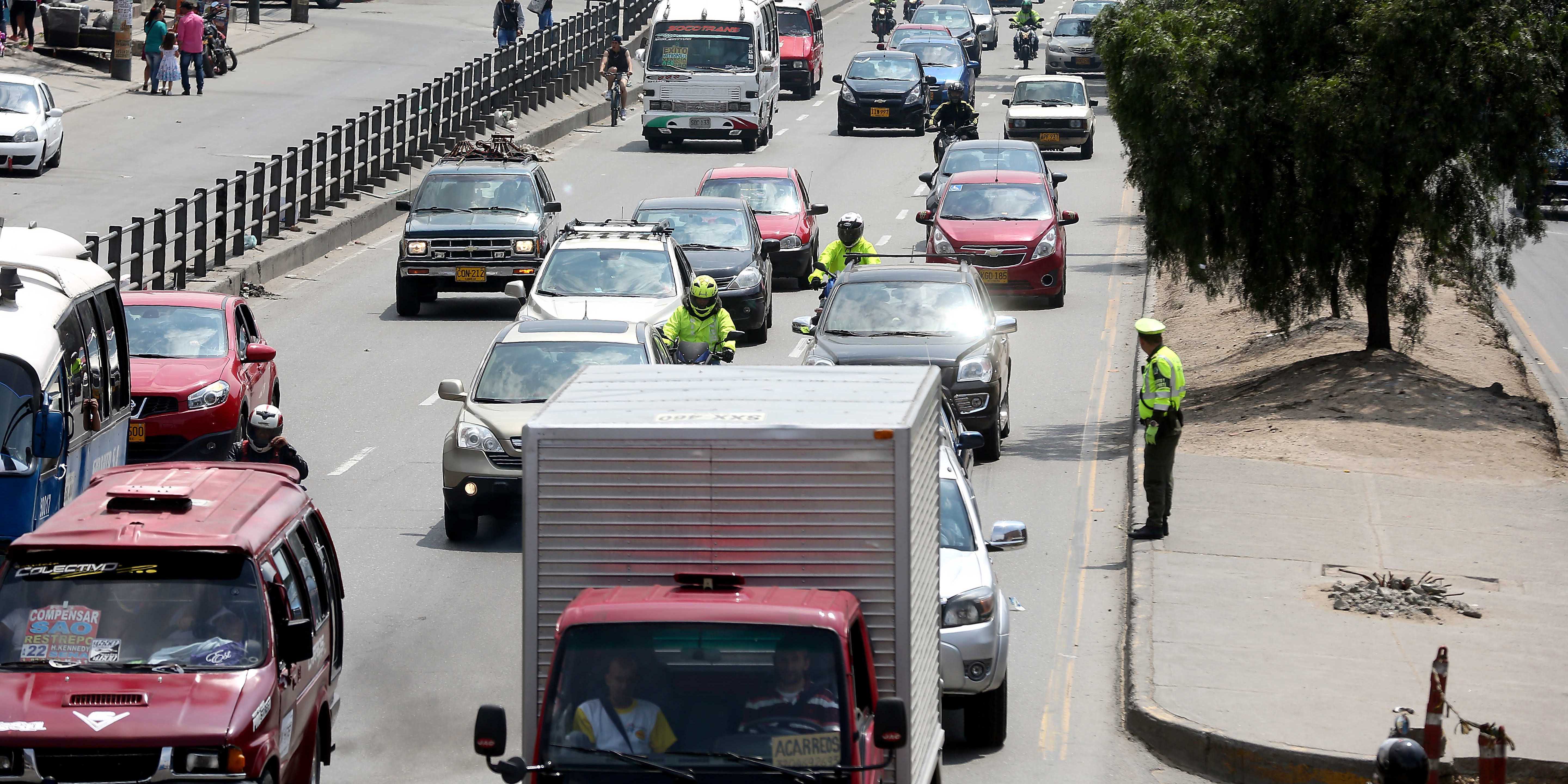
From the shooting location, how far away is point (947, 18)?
209ft

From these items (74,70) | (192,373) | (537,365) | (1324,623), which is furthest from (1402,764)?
(74,70)

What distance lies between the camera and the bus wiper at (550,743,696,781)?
6.74 meters

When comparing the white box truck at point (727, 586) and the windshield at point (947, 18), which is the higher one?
the white box truck at point (727, 586)

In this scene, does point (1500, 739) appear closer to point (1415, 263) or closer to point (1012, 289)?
point (1415, 263)

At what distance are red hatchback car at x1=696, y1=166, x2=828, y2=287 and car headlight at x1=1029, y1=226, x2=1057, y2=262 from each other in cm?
308

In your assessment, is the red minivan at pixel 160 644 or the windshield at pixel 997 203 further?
the windshield at pixel 997 203

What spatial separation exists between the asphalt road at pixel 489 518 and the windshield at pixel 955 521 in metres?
1.00

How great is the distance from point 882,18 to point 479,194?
141ft

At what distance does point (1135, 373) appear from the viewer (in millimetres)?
21953

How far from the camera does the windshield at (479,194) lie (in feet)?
84.2

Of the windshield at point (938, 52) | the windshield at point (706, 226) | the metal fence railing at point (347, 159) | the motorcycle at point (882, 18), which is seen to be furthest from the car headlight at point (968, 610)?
the motorcycle at point (882, 18)

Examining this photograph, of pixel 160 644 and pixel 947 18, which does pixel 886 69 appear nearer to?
pixel 947 18

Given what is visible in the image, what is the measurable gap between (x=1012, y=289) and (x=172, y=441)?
44.2 ft

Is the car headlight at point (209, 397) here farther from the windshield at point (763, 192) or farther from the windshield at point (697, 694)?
the windshield at point (763, 192)
